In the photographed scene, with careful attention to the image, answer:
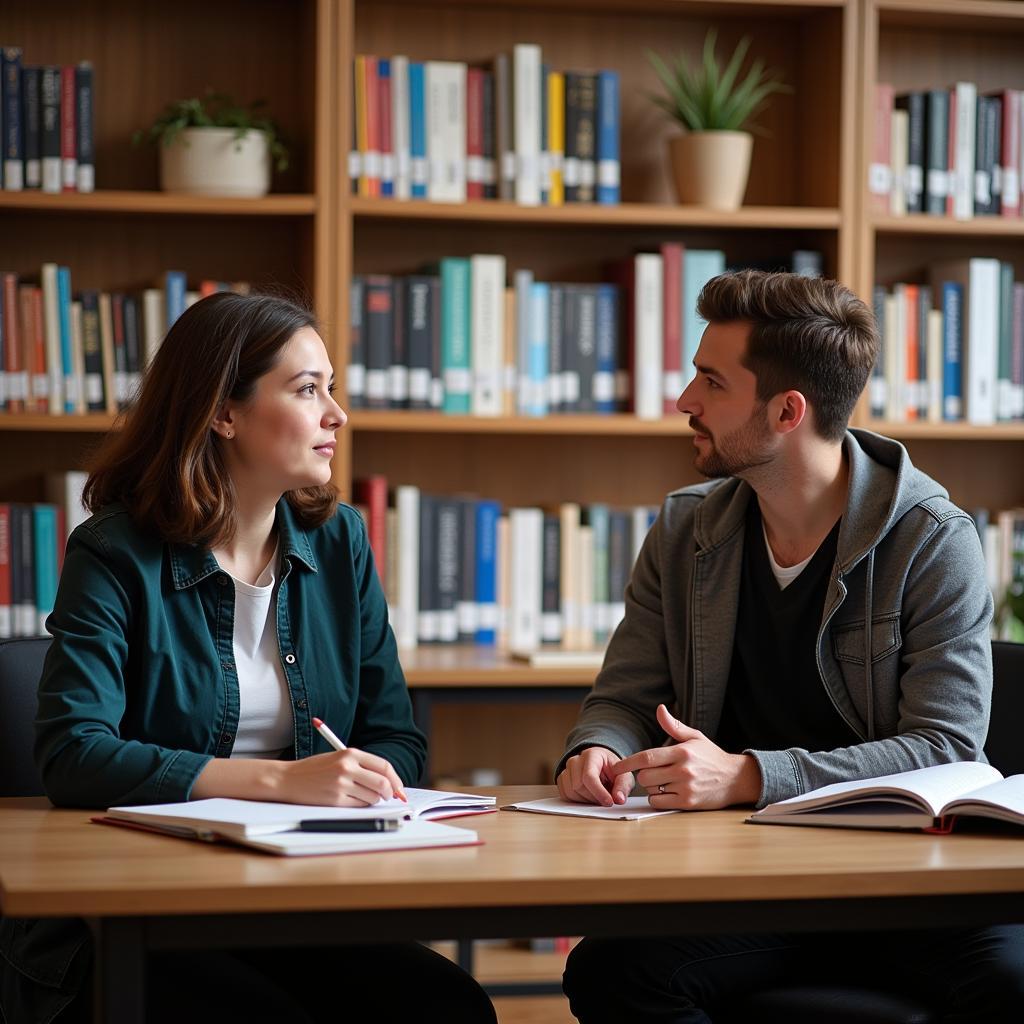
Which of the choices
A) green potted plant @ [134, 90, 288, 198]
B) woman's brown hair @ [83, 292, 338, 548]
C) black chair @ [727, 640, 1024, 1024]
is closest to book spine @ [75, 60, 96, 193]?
green potted plant @ [134, 90, 288, 198]

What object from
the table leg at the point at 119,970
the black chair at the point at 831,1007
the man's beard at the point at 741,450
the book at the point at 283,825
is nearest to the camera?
the table leg at the point at 119,970

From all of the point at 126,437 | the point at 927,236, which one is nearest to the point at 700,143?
the point at 927,236

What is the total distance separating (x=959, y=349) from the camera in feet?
10.8

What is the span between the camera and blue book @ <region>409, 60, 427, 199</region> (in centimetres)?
308

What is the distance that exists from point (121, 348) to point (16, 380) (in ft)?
0.73

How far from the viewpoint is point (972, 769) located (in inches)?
61.4

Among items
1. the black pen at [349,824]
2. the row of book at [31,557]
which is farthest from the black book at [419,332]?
the black pen at [349,824]

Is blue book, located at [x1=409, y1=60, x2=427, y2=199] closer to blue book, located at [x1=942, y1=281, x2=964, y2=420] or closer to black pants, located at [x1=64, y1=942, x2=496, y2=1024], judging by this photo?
blue book, located at [x1=942, y1=281, x2=964, y2=420]

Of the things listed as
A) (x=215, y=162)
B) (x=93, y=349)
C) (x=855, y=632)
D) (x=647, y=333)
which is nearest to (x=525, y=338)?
(x=647, y=333)

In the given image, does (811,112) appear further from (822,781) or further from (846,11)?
(822,781)

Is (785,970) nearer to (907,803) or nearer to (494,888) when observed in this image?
(907,803)

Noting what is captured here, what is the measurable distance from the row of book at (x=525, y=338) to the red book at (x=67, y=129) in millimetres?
628

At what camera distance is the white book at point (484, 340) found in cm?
312

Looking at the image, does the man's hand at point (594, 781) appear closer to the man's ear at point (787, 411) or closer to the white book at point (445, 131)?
the man's ear at point (787, 411)
